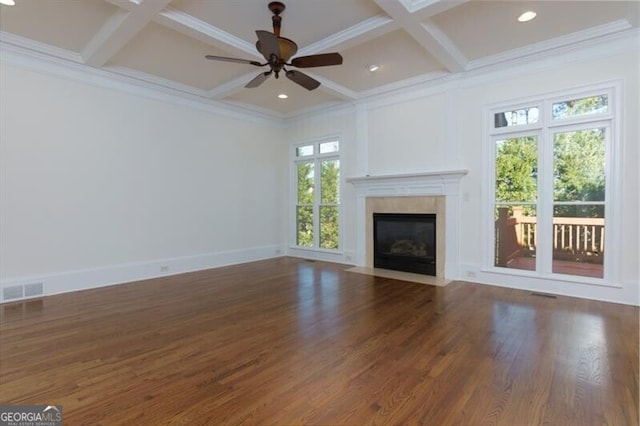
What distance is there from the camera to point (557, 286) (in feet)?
14.2

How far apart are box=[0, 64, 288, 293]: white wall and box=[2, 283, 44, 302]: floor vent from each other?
3.0 inches

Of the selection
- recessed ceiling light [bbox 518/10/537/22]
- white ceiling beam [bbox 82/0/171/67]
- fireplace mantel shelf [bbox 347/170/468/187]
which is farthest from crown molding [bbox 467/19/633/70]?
white ceiling beam [bbox 82/0/171/67]

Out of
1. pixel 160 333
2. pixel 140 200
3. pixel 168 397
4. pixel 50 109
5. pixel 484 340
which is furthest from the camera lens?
pixel 140 200

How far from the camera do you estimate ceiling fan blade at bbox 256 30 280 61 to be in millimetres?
2863

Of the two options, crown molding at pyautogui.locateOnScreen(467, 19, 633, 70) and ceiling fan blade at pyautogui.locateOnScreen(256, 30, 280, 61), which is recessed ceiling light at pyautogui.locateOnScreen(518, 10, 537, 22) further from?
ceiling fan blade at pyautogui.locateOnScreen(256, 30, 280, 61)

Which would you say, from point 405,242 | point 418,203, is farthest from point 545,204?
point 405,242

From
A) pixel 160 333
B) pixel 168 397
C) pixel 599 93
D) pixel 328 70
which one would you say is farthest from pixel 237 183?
pixel 599 93

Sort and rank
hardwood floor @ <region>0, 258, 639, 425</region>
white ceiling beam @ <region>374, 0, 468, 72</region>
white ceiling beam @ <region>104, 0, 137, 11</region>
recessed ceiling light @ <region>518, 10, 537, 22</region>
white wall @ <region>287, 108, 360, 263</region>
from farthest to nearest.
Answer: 1. white wall @ <region>287, 108, 360, 263</region>
2. recessed ceiling light @ <region>518, 10, 537, 22</region>
3. white ceiling beam @ <region>374, 0, 468, 72</region>
4. white ceiling beam @ <region>104, 0, 137, 11</region>
5. hardwood floor @ <region>0, 258, 639, 425</region>

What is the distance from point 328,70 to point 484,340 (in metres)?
4.14

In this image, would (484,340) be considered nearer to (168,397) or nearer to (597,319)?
(597,319)

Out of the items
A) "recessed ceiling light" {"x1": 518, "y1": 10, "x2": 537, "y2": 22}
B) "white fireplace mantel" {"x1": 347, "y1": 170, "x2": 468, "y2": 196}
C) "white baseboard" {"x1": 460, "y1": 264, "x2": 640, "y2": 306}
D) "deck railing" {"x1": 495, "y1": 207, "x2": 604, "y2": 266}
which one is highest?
"recessed ceiling light" {"x1": 518, "y1": 10, "x2": 537, "y2": 22}

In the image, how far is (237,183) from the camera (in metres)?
6.73

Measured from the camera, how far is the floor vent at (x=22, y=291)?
13.4ft

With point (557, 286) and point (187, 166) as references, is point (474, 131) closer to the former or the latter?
point (557, 286)
